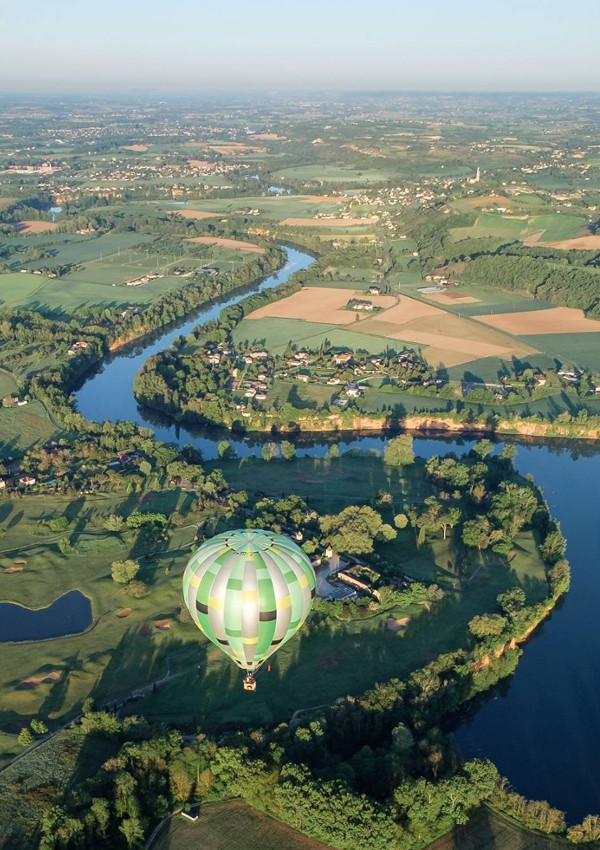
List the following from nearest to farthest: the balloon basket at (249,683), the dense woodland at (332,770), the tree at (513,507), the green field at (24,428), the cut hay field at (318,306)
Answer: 1. the dense woodland at (332,770)
2. the balloon basket at (249,683)
3. the tree at (513,507)
4. the green field at (24,428)
5. the cut hay field at (318,306)

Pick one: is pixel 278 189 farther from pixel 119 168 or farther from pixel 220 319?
pixel 220 319

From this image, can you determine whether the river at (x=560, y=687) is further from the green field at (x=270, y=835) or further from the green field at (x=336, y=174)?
the green field at (x=336, y=174)

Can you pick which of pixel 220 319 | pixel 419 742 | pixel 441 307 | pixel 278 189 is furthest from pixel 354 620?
pixel 278 189

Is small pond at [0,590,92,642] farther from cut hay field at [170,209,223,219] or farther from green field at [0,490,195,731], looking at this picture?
cut hay field at [170,209,223,219]

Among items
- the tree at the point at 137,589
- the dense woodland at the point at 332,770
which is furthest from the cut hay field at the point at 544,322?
the tree at the point at 137,589

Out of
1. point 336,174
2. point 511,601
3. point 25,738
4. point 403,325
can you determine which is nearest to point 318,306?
point 403,325

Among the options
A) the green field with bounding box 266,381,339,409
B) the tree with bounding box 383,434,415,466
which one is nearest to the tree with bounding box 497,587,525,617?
the tree with bounding box 383,434,415,466

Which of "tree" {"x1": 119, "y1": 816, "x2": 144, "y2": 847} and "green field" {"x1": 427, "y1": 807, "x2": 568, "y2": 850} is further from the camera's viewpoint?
"green field" {"x1": 427, "y1": 807, "x2": 568, "y2": 850}
